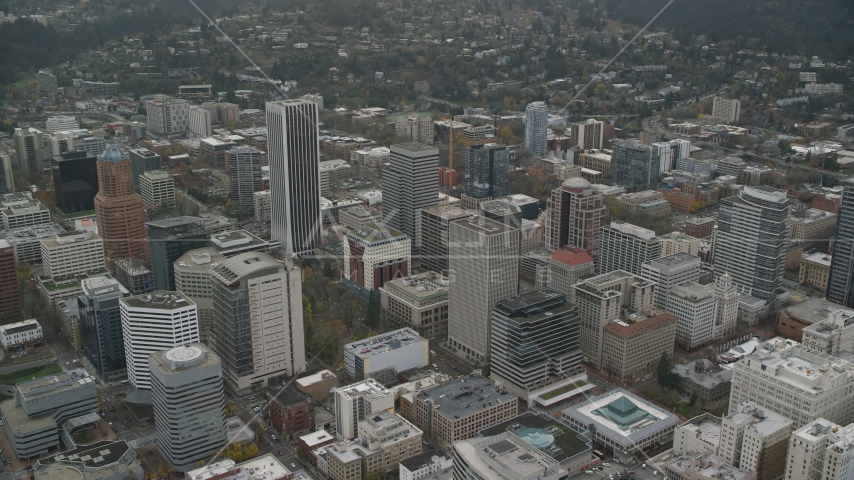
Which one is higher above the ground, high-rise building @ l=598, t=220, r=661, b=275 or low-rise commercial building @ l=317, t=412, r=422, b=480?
high-rise building @ l=598, t=220, r=661, b=275

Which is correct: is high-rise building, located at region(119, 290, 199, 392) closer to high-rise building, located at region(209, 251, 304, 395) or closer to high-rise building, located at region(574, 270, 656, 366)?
high-rise building, located at region(209, 251, 304, 395)

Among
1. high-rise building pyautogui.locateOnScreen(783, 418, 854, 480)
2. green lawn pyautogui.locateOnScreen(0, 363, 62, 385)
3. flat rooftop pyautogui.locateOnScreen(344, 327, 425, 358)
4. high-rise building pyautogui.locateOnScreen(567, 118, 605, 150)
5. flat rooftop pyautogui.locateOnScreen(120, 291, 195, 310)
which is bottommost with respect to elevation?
green lawn pyautogui.locateOnScreen(0, 363, 62, 385)

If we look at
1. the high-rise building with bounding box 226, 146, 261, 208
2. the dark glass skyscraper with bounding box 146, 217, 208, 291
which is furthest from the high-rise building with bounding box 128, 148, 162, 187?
the dark glass skyscraper with bounding box 146, 217, 208, 291

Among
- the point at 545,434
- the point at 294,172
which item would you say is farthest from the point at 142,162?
the point at 545,434

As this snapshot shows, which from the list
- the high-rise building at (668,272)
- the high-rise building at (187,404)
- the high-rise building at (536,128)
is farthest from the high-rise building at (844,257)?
the high-rise building at (536,128)

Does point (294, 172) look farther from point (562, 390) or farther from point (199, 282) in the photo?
point (562, 390)

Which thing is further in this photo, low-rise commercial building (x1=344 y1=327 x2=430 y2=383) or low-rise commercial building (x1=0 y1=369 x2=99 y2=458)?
low-rise commercial building (x1=344 y1=327 x2=430 y2=383)
